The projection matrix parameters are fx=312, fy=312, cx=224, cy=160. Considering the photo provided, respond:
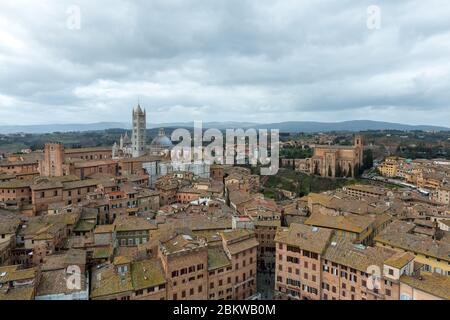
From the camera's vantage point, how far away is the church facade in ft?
347

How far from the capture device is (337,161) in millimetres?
107188

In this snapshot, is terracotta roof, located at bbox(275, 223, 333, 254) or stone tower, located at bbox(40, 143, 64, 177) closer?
terracotta roof, located at bbox(275, 223, 333, 254)

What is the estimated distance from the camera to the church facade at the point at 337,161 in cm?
10569

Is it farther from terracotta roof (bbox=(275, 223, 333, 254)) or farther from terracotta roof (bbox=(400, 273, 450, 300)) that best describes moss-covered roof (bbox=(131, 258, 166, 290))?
terracotta roof (bbox=(400, 273, 450, 300))

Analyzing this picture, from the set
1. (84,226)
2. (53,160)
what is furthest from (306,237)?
(53,160)

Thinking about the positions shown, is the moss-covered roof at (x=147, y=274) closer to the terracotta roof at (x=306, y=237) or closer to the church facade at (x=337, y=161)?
the terracotta roof at (x=306, y=237)

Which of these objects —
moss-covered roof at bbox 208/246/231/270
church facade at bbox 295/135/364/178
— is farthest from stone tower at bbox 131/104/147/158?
moss-covered roof at bbox 208/246/231/270

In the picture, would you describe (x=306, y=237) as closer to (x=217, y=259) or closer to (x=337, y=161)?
(x=217, y=259)

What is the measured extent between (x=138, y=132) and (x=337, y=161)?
68.6 metres

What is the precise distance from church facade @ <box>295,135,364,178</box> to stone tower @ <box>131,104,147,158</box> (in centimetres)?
5925

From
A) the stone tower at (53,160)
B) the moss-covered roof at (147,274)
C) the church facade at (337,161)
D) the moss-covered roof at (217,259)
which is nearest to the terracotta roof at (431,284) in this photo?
the moss-covered roof at (217,259)

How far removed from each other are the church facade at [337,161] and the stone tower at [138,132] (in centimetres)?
5925
